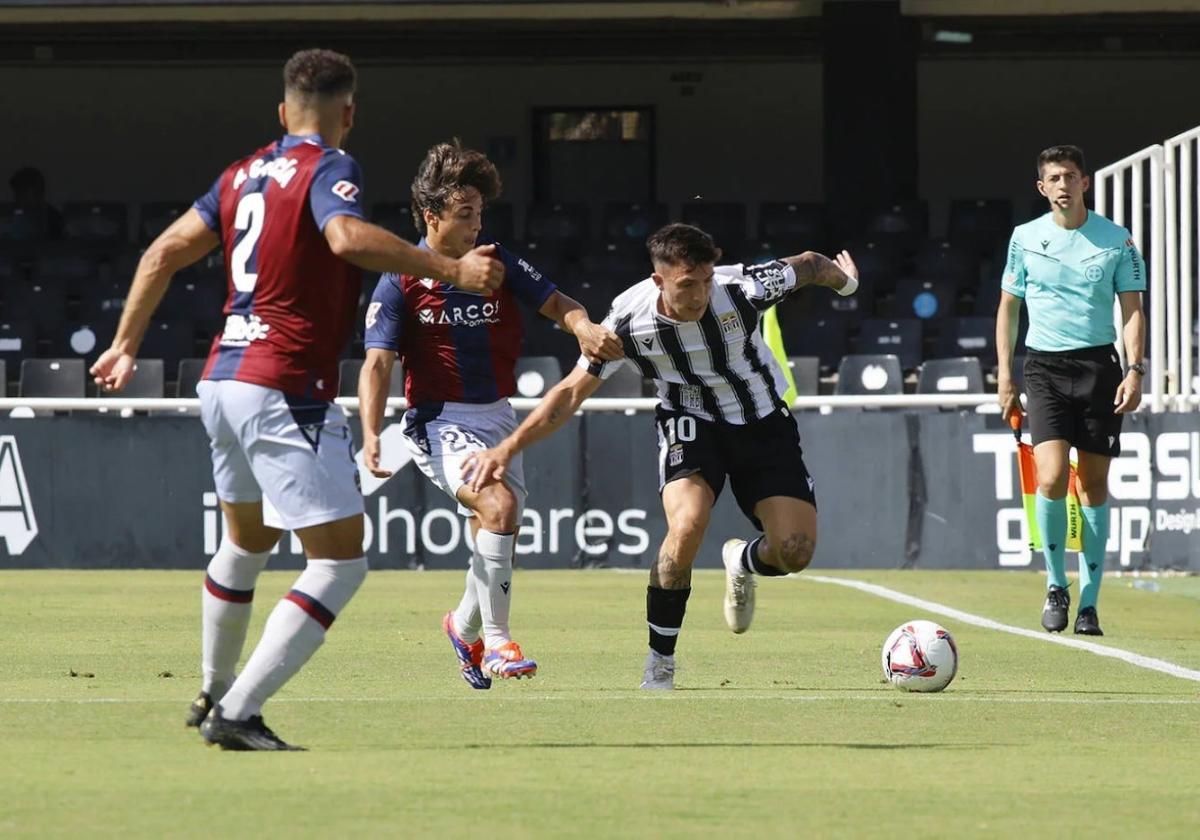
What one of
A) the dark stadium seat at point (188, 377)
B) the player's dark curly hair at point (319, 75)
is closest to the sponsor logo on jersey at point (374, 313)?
the player's dark curly hair at point (319, 75)

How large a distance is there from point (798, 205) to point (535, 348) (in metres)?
5.30

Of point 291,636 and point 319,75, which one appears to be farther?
point 319,75

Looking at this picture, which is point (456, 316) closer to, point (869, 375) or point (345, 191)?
point (345, 191)

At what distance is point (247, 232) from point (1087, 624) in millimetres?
5924

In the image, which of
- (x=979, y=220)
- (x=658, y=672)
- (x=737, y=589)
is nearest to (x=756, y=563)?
(x=737, y=589)

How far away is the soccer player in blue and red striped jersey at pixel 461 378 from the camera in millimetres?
8094

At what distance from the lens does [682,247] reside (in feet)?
25.7

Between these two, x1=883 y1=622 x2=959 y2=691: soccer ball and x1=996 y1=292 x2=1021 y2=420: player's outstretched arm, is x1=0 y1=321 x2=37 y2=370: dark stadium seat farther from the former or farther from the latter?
x1=883 y1=622 x2=959 y2=691: soccer ball

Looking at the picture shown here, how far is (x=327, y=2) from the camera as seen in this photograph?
2239 centimetres

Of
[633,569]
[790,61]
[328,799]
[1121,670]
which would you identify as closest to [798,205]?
[790,61]

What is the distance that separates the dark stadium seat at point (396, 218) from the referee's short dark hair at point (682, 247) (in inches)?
630

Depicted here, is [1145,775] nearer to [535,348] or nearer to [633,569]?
[633,569]

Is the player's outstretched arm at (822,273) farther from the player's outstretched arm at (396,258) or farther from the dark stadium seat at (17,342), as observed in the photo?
the dark stadium seat at (17,342)

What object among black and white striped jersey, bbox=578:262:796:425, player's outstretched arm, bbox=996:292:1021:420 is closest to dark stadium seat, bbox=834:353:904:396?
player's outstretched arm, bbox=996:292:1021:420
